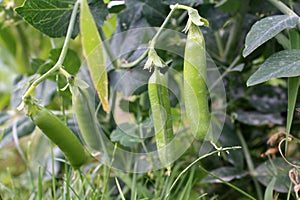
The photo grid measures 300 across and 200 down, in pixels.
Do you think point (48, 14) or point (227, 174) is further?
point (227, 174)

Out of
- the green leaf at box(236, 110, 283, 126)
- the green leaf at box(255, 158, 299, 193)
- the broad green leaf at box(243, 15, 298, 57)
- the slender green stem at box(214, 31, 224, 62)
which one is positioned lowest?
the green leaf at box(255, 158, 299, 193)

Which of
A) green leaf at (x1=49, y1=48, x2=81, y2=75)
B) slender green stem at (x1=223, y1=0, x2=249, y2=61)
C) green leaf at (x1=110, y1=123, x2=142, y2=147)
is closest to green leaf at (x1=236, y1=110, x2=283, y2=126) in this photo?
slender green stem at (x1=223, y1=0, x2=249, y2=61)

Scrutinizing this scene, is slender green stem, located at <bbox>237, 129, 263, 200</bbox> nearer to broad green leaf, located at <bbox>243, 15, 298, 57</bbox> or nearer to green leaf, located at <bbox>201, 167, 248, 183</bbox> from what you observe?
green leaf, located at <bbox>201, 167, 248, 183</bbox>

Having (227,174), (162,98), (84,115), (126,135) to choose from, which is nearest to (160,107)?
(162,98)

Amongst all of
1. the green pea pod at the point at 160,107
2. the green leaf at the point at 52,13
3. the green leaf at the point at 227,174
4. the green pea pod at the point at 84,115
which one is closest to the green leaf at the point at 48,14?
the green leaf at the point at 52,13

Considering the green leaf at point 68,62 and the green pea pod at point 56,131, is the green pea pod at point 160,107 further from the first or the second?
the green leaf at point 68,62

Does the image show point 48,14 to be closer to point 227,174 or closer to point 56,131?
point 56,131

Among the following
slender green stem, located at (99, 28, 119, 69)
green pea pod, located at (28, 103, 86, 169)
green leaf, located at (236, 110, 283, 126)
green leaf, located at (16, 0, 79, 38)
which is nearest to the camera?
green pea pod, located at (28, 103, 86, 169)

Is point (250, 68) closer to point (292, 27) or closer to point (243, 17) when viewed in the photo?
point (243, 17)
